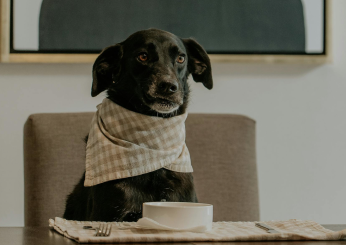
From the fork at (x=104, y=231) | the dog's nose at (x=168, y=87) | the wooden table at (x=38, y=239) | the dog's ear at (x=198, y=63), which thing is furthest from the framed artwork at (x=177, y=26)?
the fork at (x=104, y=231)

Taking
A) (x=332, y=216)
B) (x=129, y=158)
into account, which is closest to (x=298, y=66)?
(x=332, y=216)

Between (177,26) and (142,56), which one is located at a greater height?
(177,26)

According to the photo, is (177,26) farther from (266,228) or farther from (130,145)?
(266,228)

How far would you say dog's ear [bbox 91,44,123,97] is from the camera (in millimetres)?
1276

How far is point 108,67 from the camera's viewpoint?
1.30 m

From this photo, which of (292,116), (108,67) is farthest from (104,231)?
(292,116)

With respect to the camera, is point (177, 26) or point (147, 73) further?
point (177, 26)

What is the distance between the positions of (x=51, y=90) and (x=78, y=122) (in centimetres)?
38

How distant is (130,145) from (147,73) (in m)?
0.20

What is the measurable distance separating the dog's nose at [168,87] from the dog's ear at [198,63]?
24 centimetres

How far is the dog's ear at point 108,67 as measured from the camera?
4.19 feet

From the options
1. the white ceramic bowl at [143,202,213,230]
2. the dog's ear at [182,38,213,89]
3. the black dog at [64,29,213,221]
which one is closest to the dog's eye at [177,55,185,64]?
the black dog at [64,29,213,221]

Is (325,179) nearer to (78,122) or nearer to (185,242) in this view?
(78,122)

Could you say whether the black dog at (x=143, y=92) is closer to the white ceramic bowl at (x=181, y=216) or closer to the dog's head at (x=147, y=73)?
the dog's head at (x=147, y=73)
